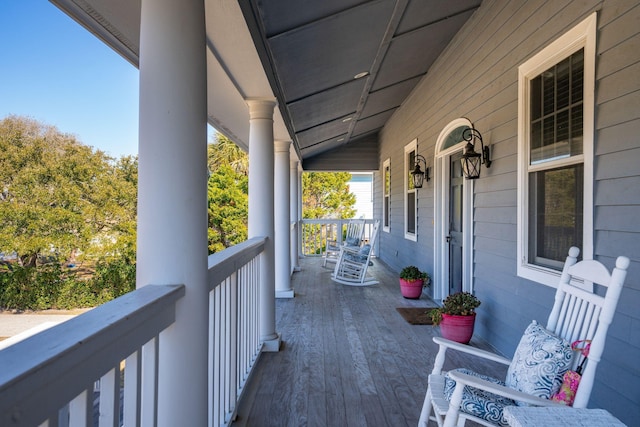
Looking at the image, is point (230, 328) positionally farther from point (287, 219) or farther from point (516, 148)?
point (287, 219)

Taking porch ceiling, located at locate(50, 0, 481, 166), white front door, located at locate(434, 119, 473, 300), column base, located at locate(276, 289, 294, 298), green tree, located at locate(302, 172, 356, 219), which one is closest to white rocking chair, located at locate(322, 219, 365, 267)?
column base, located at locate(276, 289, 294, 298)

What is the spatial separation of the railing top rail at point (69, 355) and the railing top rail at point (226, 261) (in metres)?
0.62

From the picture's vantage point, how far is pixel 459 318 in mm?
3318

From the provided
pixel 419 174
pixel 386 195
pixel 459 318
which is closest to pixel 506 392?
pixel 459 318

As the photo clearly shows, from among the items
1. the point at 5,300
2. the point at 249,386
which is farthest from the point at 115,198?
the point at 249,386

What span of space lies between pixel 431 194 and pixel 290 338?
2598mm

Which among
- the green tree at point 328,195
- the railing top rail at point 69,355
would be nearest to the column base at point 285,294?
the railing top rail at point 69,355

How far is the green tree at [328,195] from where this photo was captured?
1716cm

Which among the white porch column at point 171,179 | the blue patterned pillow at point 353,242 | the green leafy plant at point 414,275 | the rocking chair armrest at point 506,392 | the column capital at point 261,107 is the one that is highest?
the column capital at point 261,107

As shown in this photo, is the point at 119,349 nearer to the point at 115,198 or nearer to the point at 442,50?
the point at 442,50

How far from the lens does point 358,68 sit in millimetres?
4129

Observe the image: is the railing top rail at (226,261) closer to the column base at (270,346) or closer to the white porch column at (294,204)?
the column base at (270,346)

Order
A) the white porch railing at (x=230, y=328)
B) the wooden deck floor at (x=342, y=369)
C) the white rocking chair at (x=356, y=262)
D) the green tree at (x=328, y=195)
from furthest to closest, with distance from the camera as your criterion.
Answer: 1. the green tree at (x=328, y=195)
2. the white rocking chair at (x=356, y=262)
3. the wooden deck floor at (x=342, y=369)
4. the white porch railing at (x=230, y=328)

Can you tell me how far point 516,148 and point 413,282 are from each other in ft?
8.29
